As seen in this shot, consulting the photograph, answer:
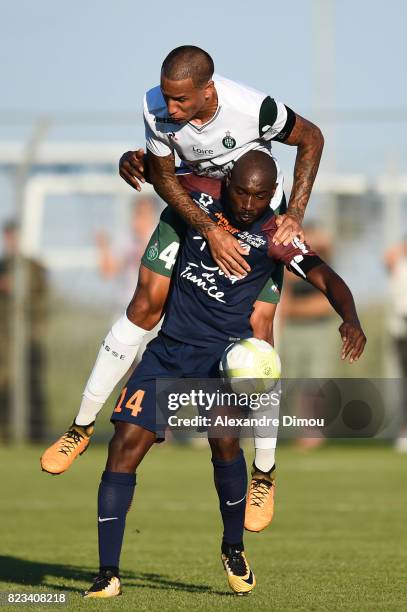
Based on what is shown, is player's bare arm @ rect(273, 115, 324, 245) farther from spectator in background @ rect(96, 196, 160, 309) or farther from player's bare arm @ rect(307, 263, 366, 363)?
spectator in background @ rect(96, 196, 160, 309)

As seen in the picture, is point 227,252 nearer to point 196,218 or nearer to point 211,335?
point 196,218

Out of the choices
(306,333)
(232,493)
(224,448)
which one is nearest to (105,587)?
(232,493)

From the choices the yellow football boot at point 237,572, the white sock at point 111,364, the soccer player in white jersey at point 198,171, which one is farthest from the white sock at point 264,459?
the white sock at point 111,364

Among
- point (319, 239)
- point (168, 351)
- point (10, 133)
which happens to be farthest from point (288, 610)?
point (10, 133)

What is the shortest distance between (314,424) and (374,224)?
989 centimetres

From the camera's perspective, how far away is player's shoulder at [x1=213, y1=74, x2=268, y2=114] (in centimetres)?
722

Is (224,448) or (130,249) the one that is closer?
(224,448)

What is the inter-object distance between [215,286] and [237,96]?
104cm

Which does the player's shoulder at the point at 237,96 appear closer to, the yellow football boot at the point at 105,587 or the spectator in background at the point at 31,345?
the yellow football boot at the point at 105,587

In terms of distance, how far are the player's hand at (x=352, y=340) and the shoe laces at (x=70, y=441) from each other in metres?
1.79

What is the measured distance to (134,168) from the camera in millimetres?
7750

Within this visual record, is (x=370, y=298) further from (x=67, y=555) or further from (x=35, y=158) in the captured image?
(x=67, y=555)

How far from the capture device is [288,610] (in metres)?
6.35

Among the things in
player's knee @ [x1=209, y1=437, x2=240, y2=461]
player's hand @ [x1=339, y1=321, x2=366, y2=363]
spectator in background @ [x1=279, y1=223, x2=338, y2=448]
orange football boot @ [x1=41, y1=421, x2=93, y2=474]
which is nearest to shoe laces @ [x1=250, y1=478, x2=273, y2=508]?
player's knee @ [x1=209, y1=437, x2=240, y2=461]
